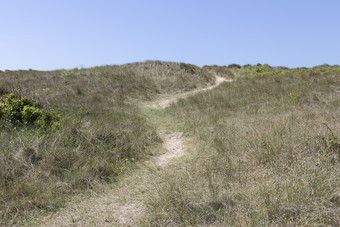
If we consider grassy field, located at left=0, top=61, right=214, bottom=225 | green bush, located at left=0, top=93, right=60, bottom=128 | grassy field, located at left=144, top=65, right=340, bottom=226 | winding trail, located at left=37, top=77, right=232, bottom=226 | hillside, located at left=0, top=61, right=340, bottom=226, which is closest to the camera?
grassy field, located at left=144, top=65, right=340, bottom=226

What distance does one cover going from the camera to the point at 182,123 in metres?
10.5

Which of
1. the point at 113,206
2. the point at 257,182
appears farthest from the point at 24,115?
the point at 257,182

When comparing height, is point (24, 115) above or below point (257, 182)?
above

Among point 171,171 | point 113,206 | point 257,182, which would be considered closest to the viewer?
point 257,182

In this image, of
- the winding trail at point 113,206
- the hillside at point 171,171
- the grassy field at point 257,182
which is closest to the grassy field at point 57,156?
the hillside at point 171,171

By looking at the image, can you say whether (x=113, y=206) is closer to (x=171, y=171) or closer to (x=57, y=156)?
(x=171, y=171)

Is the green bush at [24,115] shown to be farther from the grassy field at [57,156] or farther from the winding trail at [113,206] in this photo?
the winding trail at [113,206]

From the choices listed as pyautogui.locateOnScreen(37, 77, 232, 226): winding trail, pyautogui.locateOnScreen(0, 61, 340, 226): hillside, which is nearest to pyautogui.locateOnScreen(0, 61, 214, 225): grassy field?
pyautogui.locateOnScreen(0, 61, 340, 226): hillside

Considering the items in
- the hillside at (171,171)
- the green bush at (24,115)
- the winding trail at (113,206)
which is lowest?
the winding trail at (113,206)

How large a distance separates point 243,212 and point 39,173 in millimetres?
4420

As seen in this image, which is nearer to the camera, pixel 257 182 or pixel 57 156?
pixel 257 182

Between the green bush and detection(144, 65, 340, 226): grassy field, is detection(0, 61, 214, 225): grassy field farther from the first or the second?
detection(144, 65, 340, 226): grassy field

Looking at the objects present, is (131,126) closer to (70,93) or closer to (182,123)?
(182,123)

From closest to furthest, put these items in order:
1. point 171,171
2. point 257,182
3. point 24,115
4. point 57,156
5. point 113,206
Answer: point 257,182 < point 113,206 < point 171,171 < point 57,156 < point 24,115
